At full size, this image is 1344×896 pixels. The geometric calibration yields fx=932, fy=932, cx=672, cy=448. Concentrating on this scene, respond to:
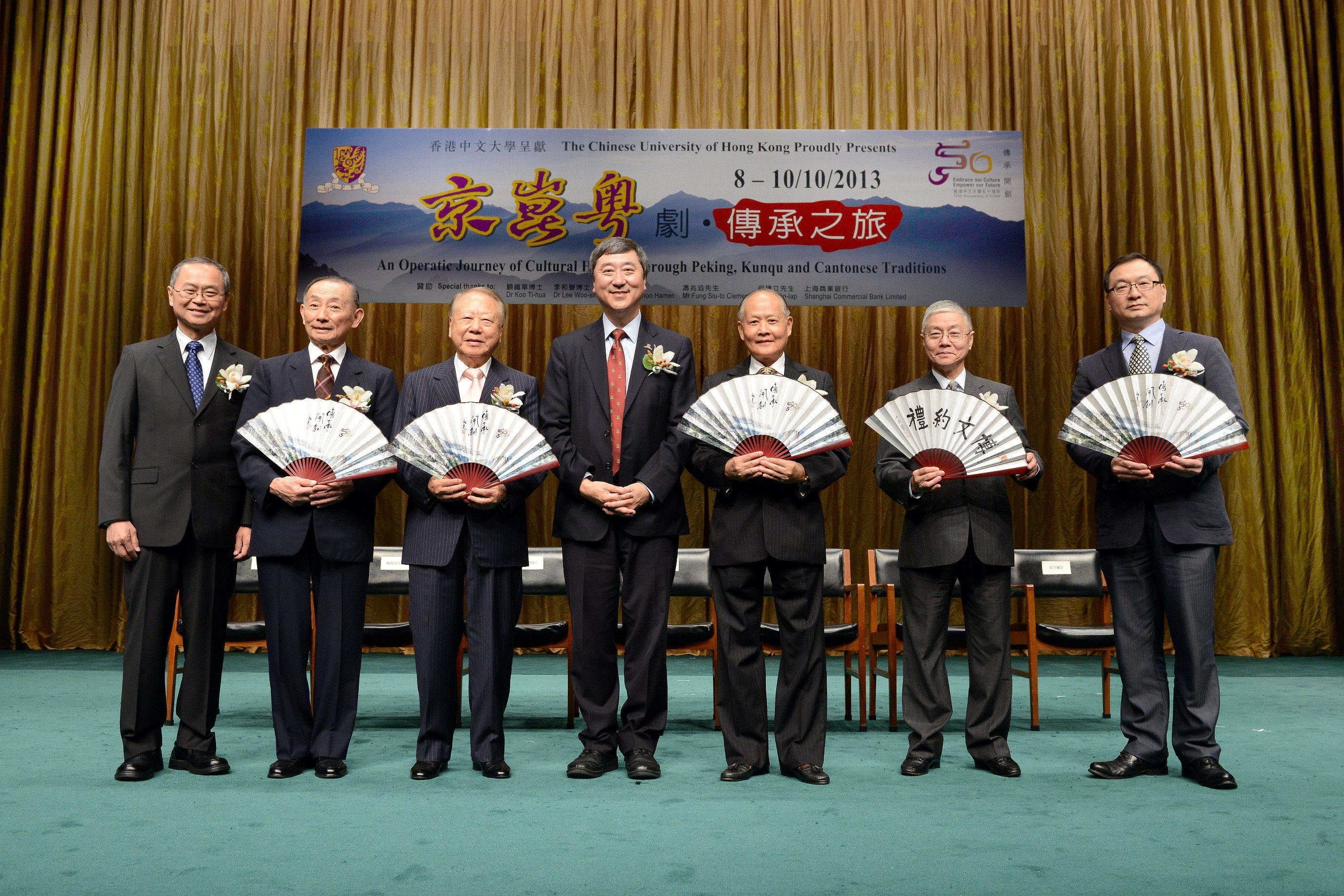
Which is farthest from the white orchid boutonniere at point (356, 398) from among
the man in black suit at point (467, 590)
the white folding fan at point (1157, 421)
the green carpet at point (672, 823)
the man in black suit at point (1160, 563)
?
the man in black suit at point (1160, 563)

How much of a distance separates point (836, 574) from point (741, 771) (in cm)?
151

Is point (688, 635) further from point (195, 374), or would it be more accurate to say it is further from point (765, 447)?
point (195, 374)

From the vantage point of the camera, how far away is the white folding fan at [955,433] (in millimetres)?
2676

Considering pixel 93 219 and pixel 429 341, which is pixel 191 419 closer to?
pixel 429 341

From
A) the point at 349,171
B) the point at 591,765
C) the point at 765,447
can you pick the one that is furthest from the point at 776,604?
the point at 349,171

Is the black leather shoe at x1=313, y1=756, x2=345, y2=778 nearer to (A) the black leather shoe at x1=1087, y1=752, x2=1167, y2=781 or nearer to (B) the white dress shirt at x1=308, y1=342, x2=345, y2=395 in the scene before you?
(B) the white dress shirt at x1=308, y1=342, x2=345, y2=395

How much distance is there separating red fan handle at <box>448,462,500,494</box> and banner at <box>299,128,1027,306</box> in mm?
3242

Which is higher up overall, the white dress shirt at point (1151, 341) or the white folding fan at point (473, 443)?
the white dress shirt at point (1151, 341)

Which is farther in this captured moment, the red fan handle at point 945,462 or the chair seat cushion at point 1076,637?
the chair seat cushion at point 1076,637

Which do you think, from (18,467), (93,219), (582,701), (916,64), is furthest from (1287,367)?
(18,467)

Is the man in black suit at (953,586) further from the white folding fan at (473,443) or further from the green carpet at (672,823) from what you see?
the white folding fan at (473,443)

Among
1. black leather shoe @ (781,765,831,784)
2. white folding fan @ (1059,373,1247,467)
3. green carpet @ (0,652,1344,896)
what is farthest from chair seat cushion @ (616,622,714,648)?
white folding fan @ (1059,373,1247,467)

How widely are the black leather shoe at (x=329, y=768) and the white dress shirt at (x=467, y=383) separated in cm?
112

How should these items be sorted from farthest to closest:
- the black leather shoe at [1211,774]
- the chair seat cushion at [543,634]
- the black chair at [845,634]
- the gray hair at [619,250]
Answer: the chair seat cushion at [543,634] → the black chair at [845,634] → the gray hair at [619,250] → the black leather shoe at [1211,774]
